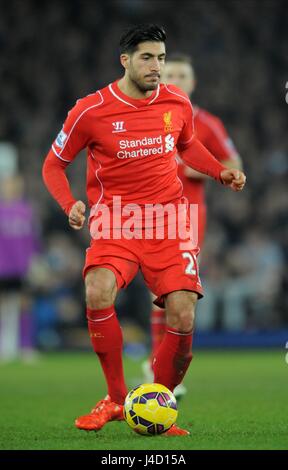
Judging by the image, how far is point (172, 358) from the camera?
639 cm

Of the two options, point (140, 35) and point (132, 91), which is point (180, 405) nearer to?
point (132, 91)

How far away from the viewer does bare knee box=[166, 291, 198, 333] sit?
247 inches

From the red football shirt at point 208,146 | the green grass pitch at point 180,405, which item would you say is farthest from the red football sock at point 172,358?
the red football shirt at point 208,146

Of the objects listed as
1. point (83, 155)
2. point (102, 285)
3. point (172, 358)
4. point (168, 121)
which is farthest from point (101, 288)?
point (83, 155)

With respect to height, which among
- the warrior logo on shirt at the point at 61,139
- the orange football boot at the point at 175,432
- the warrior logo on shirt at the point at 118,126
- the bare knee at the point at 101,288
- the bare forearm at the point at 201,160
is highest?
the warrior logo on shirt at the point at 118,126

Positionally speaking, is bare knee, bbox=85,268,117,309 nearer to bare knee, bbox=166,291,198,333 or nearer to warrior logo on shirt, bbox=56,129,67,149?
bare knee, bbox=166,291,198,333

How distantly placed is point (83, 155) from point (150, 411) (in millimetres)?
13920

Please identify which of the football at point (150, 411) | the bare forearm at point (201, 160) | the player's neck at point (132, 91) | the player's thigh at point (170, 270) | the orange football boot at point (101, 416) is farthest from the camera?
the bare forearm at point (201, 160)

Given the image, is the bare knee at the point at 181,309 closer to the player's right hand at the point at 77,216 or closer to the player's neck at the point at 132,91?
the player's right hand at the point at 77,216

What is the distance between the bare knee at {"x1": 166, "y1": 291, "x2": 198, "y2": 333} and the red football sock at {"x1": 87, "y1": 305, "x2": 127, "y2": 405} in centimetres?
31

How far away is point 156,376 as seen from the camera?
647 centimetres

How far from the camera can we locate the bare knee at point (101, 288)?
20.5 feet

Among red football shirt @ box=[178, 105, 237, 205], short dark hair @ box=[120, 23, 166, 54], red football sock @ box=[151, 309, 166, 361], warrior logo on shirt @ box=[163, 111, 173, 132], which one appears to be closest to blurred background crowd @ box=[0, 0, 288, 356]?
red football shirt @ box=[178, 105, 237, 205]

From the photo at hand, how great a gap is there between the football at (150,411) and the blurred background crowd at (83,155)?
28.0ft
